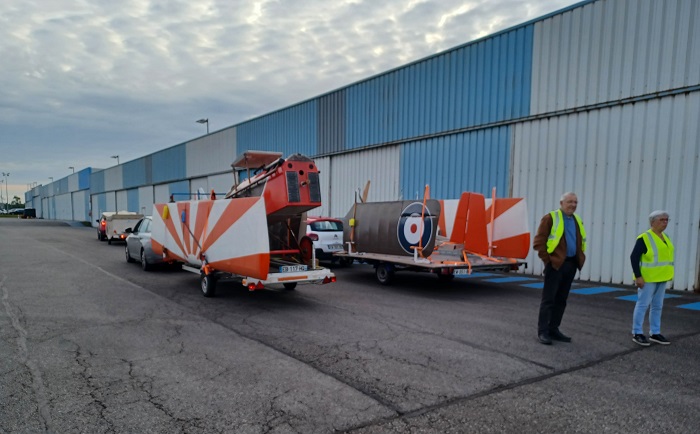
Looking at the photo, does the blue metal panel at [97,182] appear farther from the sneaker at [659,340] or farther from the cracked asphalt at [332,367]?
the sneaker at [659,340]

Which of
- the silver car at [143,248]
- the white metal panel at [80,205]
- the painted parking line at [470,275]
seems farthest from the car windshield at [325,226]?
the white metal panel at [80,205]

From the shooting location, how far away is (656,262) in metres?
5.44

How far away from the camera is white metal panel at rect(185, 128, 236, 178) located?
29938 millimetres

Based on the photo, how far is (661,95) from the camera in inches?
410

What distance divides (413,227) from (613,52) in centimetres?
718

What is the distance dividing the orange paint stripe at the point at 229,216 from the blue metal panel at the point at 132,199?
1641 inches

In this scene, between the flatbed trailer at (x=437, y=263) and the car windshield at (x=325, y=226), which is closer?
the flatbed trailer at (x=437, y=263)

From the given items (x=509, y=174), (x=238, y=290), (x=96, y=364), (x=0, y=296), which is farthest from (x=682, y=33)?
(x=0, y=296)

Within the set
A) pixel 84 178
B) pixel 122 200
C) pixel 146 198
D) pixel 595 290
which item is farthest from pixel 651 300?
pixel 84 178

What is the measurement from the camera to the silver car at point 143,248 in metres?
12.8

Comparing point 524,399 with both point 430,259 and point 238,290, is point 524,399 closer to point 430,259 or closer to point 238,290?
point 430,259

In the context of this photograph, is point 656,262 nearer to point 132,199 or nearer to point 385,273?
point 385,273

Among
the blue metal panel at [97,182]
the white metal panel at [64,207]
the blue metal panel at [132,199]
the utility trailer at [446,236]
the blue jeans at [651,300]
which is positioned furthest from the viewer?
the white metal panel at [64,207]

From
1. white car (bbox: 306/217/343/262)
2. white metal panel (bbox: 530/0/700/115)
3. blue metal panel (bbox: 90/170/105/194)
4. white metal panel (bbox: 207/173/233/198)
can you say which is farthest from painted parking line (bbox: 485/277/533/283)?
blue metal panel (bbox: 90/170/105/194)
